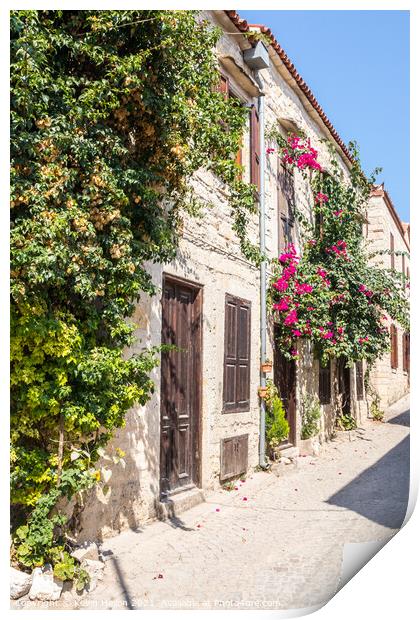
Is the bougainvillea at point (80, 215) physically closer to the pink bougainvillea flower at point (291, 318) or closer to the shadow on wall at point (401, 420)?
the pink bougainvillea flower at point (291, 318)

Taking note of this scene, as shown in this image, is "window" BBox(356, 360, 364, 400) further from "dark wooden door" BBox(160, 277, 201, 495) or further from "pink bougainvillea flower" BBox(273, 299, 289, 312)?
"dark wooden door" BBox(160, 277, 201, 495)

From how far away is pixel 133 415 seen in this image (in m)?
5.57

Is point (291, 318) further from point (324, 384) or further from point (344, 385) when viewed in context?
point (344, 385)

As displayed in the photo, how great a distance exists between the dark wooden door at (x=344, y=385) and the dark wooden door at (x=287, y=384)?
3097 mm

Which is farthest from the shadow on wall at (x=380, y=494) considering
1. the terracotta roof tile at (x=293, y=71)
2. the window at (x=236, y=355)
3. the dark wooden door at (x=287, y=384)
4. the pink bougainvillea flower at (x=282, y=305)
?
the terracotta roof tile at (x=293, y=71)

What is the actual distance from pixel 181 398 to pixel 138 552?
6.67 feet

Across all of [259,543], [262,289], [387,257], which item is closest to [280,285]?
[262,289]

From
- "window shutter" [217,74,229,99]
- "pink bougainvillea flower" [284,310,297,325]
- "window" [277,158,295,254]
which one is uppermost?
"window shutter" [217,74,229,99]

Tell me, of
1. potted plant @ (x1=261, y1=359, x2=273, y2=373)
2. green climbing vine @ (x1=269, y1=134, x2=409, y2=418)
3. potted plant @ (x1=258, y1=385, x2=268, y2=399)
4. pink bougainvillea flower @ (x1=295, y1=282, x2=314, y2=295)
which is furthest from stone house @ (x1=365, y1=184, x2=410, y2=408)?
potted plant @ (x1=258, y1=385, x2=268, y2=399)

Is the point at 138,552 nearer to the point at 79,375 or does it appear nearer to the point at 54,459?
the point at 54,459

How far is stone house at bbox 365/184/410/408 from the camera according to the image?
1648 cm

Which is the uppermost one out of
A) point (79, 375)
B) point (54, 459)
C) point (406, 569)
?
point (79, 375)

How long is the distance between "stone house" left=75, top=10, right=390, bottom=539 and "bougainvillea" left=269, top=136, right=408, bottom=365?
318mm
